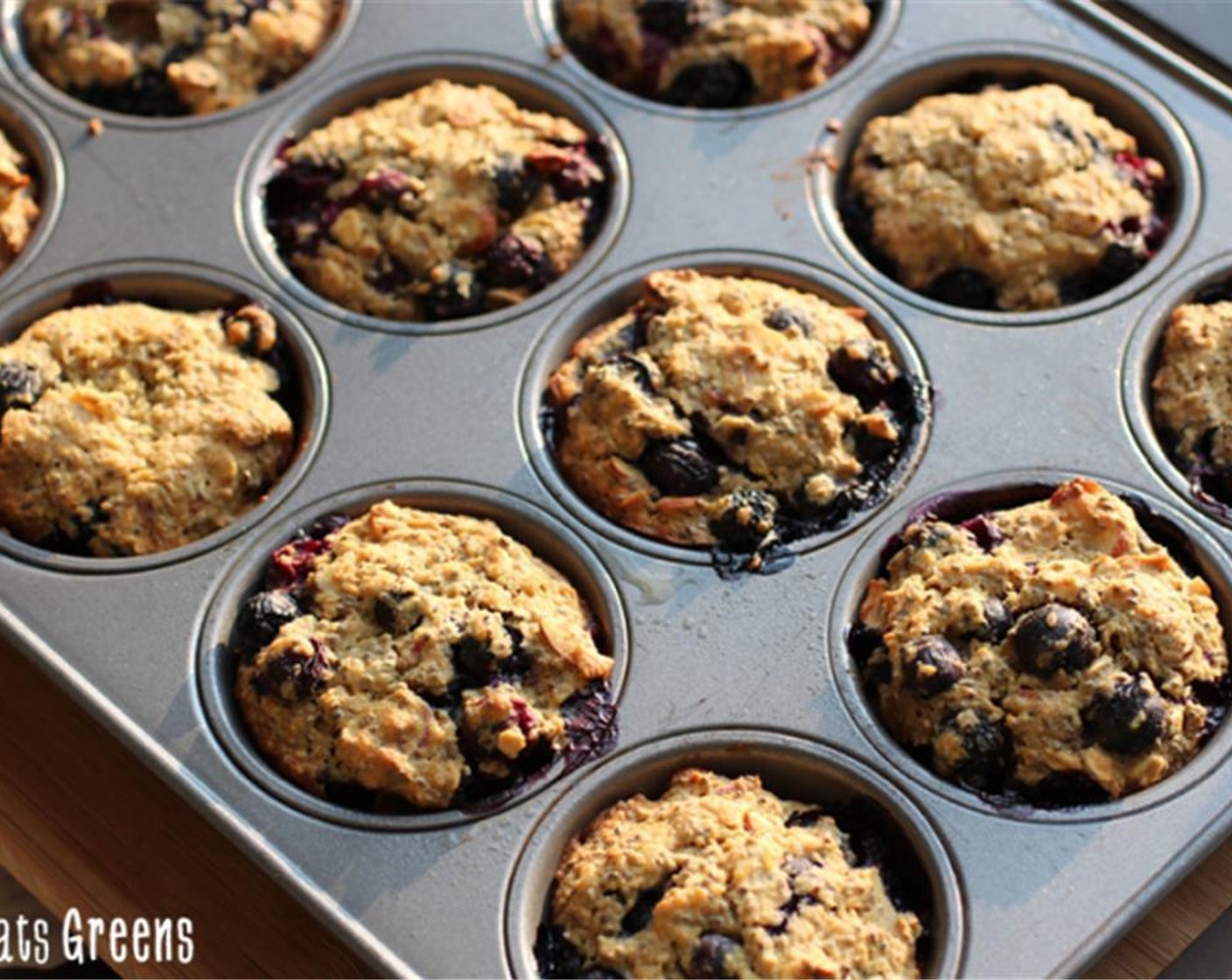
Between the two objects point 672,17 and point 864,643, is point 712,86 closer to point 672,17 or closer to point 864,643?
point 672,17

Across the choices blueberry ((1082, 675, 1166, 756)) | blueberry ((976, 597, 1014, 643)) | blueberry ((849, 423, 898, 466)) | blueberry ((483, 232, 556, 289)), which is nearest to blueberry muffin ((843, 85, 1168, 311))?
blueberry ((849, 423, 898, 466))

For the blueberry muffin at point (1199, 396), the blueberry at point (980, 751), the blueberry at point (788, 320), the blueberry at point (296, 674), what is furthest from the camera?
the blueberry at point (788, 320)

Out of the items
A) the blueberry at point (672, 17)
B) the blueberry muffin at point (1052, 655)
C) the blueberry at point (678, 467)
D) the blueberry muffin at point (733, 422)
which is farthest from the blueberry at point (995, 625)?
the blueberry at point (672, 17)

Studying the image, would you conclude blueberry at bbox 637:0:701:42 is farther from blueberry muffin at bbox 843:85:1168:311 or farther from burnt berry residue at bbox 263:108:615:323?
blueberry muffin at bbox 843:85:1168:311

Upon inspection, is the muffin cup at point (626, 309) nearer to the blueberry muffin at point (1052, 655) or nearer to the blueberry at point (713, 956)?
the blueberry muffin at point (1052, 655)

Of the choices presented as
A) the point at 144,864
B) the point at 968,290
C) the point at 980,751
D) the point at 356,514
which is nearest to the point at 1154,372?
the point at 968,290
